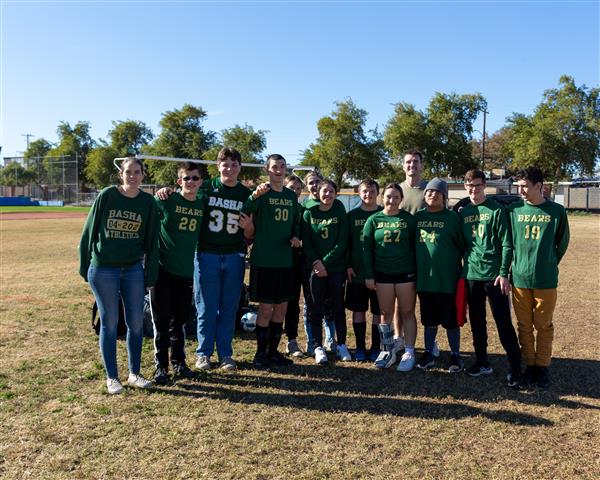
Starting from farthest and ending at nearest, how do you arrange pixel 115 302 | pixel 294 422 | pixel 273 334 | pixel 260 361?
pixel 273 334
pixel 260 361
pixel 115 302
pixel 294 422

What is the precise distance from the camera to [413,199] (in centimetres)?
554

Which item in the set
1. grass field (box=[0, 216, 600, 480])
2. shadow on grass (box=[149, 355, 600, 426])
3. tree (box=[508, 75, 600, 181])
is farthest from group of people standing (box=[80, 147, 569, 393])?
tree (box=[508, 75, 600, 181])

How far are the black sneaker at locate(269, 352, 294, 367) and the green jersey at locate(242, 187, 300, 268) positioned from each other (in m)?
0.98

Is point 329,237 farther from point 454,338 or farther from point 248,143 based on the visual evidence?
point 248,143

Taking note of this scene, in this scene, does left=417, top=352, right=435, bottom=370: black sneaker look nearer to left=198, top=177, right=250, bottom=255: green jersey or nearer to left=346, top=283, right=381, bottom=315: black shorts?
left=346, top=283, right=381, bottom=315: black shorts

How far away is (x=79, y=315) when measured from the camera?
732cm

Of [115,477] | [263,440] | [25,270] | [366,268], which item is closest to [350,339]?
[366,268]

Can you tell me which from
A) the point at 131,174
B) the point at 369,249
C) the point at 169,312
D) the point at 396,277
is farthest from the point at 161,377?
the point at 396,277

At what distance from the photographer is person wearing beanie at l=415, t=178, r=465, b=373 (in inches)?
196

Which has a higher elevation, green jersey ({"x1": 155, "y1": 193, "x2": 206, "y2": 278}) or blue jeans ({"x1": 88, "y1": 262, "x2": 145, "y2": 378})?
green jersey ({"x1": 155, "y1": 193, "x2": 206, "y2": 278})

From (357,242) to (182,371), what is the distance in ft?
7.32

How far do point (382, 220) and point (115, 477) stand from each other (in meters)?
3.28

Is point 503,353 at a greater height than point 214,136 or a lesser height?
lesser

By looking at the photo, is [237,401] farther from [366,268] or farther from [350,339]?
[350,339]
